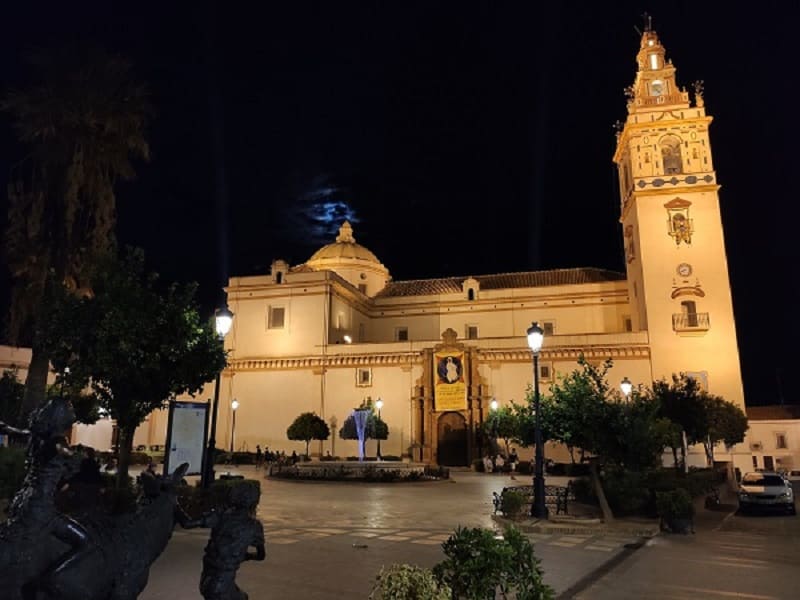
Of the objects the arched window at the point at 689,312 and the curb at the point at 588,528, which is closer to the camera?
the curb at the point at 588,528

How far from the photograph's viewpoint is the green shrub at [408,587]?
13.4 feet

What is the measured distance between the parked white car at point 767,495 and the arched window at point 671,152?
27.0m

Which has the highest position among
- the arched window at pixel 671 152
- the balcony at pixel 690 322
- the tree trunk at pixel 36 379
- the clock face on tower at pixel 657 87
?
the clock face on tower at pixel 657 87

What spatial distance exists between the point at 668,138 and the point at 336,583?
4179cm

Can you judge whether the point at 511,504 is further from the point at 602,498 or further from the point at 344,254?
the point at 344,254

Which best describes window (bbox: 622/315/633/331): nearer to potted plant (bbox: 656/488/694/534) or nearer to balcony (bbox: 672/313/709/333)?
balcony (bbox: 672/313/709/333)

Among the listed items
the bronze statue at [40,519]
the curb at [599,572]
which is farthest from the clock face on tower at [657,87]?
the bronze statue at [40,519]

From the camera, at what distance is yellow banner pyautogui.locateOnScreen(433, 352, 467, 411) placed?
40.1 metres

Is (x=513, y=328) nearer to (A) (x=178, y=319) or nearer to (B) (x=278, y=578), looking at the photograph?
(A) (x=178, y=319)

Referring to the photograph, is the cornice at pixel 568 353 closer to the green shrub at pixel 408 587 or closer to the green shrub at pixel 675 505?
the green shrub at pixel 675 505

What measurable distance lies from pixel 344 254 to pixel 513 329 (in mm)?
16665

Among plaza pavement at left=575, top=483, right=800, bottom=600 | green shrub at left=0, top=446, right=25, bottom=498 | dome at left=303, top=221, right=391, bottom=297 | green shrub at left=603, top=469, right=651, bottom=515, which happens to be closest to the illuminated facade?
dome at left=303, top=221, right=391, bottom=297

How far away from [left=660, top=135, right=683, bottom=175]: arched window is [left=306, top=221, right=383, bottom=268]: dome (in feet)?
83.7

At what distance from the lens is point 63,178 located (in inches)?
656
